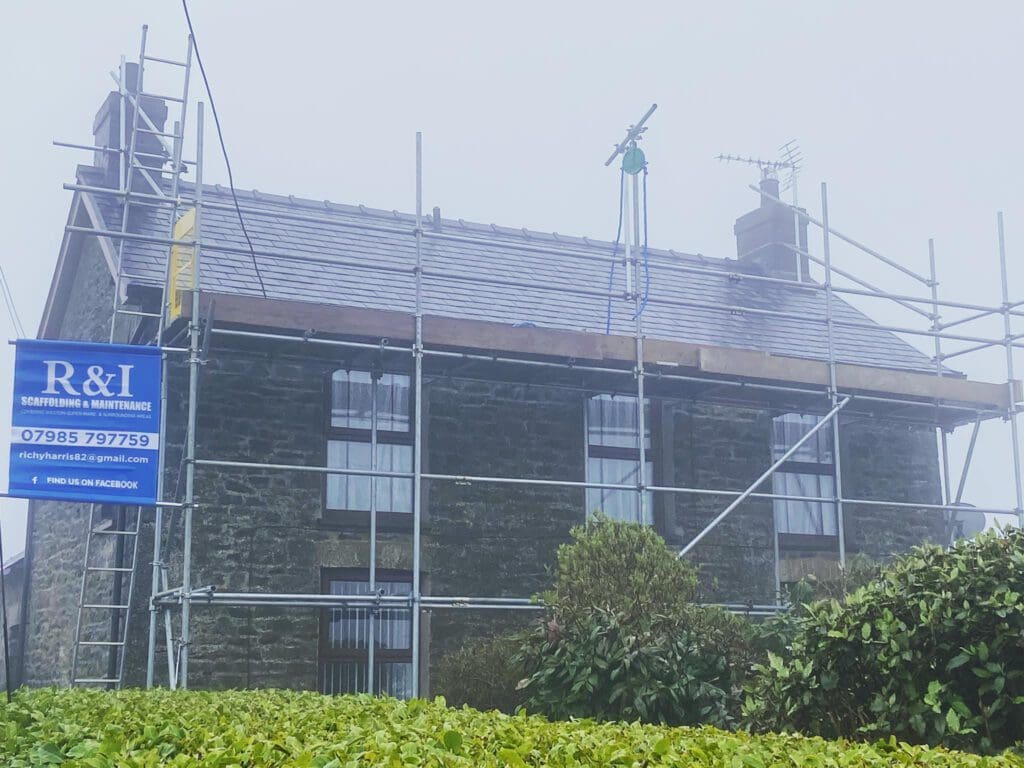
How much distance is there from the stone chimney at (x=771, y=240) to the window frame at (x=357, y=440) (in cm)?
788

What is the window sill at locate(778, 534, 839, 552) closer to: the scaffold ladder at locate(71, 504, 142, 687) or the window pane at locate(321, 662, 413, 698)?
the window pane at locate(321, 662, 413, 698)

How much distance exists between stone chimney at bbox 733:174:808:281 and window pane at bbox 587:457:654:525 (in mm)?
5996

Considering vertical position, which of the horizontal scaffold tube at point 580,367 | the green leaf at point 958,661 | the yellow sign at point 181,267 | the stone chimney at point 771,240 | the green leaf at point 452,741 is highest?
the stone chimney at point 771,240

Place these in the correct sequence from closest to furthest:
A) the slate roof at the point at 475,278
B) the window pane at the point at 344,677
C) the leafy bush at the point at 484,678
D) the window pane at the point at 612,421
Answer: the leafy bush at the point at 484,678
the window pane at the point at 344,677
the slate roof at the point at 475,278
the window pane at the point at 612,421

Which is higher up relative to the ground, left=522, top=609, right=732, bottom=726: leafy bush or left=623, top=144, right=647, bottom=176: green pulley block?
left=623, top=144, right=647, bottom=176: green pulley block

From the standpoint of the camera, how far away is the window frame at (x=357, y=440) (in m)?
13.1

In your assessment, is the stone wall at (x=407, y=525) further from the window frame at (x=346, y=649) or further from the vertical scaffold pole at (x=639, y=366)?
the vertical scaffold pole at (x=639, y=366)

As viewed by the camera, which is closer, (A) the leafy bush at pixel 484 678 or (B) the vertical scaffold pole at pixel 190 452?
(B) the vertical scaffold pole at pixel 190 452

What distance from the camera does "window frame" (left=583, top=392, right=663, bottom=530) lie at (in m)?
14.4

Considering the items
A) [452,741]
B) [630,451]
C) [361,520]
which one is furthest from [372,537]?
[452,741]

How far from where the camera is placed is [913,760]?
15.2 ft

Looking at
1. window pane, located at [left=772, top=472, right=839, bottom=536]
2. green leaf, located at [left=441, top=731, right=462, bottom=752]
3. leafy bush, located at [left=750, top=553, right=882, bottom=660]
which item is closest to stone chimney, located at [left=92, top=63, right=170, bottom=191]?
window pane, located at [left=772, top=472, right=839, bottom=536]

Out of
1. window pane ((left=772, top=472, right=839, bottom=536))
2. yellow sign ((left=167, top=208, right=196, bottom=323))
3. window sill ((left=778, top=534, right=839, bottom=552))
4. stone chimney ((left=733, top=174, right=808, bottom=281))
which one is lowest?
window sill ((left=778, top=534, right=839, bottom=552))

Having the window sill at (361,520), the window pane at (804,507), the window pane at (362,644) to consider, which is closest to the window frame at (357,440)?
the window sill at (361,520)
